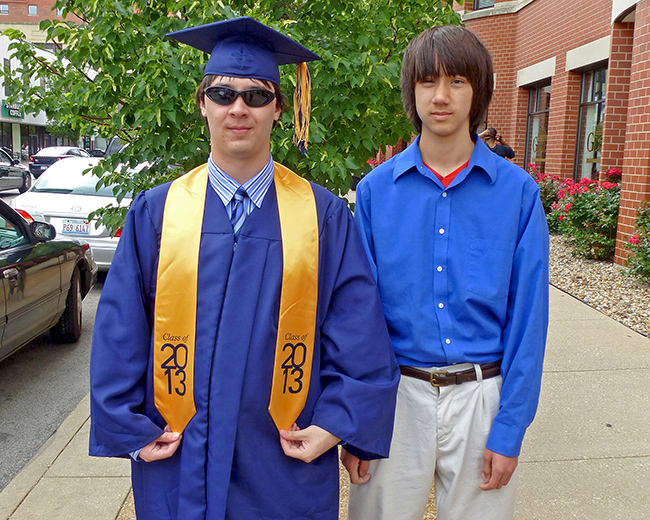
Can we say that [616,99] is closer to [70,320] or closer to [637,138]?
[637,138]

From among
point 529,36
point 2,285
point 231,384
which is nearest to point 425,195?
point 231,384

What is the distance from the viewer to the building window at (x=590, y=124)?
35.4 feet

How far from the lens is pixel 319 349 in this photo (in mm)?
1978

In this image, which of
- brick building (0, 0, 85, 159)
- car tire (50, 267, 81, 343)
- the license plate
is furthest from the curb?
brick building (0, 0, 85, 159)

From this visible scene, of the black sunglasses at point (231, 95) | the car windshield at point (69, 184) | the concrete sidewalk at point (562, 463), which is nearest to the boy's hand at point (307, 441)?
the black sunglasses at point (231, 95)

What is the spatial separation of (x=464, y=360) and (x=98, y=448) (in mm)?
1073

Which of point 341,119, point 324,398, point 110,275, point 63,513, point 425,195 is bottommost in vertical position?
point 63,513

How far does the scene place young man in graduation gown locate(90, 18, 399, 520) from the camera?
72.7 inches

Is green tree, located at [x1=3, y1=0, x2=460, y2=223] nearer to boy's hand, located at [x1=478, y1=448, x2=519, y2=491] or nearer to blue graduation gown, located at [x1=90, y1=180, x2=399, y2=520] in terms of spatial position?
blue graduation gown, located at [x1=90, y1=180, x2=399, y2=520]

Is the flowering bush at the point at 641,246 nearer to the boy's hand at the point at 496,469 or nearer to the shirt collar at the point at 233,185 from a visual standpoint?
the boy's hand at the point at 496,469

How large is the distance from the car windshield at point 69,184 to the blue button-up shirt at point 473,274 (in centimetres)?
690

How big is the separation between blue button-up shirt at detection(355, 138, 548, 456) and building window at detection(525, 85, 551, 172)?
38.8 feet

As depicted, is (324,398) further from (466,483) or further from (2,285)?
(2,285)

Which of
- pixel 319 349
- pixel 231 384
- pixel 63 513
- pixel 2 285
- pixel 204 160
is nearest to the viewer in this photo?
pixel 231 384
